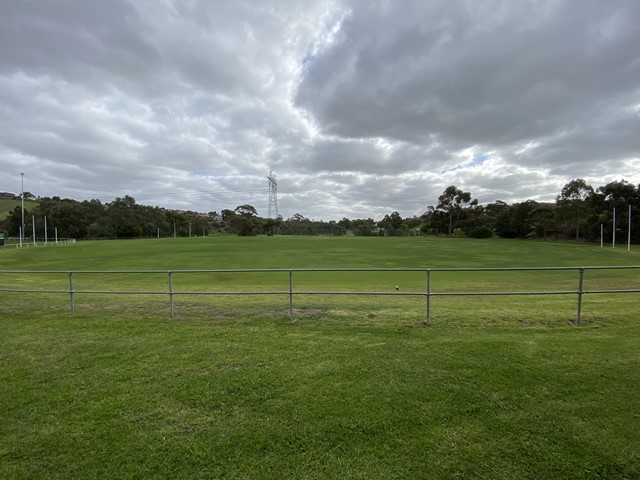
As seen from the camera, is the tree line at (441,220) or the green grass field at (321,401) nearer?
the green grass field at (321,401)

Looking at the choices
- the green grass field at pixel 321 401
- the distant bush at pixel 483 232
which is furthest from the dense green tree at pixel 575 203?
the green grass field at pixel 321 401

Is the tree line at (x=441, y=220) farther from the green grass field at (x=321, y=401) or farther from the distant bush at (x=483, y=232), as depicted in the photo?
the green grass field at (x=321, y=401)

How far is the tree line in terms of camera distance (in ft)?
192

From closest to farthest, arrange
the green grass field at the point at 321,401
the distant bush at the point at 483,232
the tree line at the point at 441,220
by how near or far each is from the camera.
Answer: the green grass field at the point at 321,401 → the tree line at the point at 441,220 → the distant bush at the point at 483,232

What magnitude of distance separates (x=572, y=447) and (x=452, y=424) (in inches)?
39.8

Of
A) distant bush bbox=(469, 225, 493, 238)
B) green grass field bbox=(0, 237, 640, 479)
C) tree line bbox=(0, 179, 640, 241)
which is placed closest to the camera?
green grass field bbox=(0, 237, 640, 479)

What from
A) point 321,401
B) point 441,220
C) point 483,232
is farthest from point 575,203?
point 321,401

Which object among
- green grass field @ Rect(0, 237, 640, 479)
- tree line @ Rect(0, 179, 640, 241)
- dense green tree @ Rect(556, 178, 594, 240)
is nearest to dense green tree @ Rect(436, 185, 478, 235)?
tree line @ Rect(0, 179, 640, 241)

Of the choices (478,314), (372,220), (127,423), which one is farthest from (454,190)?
(127,423)

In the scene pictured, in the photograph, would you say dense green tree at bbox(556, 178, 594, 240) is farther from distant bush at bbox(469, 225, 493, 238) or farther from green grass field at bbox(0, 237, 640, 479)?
green grass field at bbox(0, 237, 640, 479)

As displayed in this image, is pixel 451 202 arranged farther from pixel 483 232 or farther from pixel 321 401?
pixel 321 401

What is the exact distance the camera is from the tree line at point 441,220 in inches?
2304

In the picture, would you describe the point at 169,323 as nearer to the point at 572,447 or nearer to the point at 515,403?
the point at 515,403

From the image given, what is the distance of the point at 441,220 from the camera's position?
102312 millimetres
